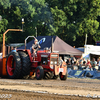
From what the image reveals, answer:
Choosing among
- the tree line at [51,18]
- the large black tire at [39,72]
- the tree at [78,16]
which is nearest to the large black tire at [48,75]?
the large black tire at [39,72]

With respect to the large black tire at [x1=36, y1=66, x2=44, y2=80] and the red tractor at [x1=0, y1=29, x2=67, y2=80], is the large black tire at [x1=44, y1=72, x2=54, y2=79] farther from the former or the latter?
the large black tire at [x1=36, y1=66, x2=44, y2=80]

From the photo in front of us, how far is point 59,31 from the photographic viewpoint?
39219 millimetres

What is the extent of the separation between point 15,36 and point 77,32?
8677 mm

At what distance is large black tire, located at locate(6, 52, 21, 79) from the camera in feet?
46.0

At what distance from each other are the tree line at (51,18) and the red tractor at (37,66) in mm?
22499

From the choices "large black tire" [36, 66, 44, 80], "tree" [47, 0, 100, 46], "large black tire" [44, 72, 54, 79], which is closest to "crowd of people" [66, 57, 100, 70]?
"large black tire" [44, 72, 54, 79]

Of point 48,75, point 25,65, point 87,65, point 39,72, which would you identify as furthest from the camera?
point 87,65

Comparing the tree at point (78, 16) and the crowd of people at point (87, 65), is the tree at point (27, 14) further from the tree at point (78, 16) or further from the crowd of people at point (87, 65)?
the crowd of people at point (87, 65)

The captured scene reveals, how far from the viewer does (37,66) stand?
14.0m

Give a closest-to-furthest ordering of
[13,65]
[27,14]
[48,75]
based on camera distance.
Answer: [48,75] → [13,65] → [27,14]

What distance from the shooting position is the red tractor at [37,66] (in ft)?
45.1

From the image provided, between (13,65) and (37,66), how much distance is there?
1.57 meters

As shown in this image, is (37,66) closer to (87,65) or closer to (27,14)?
(87,65)

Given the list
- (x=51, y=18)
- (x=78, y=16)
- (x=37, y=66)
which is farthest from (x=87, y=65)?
(x=78, y=16)
